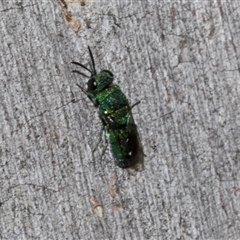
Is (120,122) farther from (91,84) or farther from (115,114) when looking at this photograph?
(91,84)

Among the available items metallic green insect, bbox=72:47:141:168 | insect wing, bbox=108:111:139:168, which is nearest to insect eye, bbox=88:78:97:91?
metallic green insect, bbox=72:47:141:168

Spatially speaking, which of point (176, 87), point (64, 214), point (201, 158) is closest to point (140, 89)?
point (176, 87)

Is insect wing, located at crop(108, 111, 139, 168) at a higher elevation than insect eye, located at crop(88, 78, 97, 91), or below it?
below

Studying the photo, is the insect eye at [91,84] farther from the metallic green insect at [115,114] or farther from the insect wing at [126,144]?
the insect wing at [126,144]

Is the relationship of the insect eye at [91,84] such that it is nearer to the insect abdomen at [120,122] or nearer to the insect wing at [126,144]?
the insect abdomen at [120,122]

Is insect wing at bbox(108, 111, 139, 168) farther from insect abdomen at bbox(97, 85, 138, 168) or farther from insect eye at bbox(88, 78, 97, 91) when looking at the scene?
insect eye at bbox(88, 78, 97, 91)

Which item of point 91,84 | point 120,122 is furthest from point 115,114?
point 91,84

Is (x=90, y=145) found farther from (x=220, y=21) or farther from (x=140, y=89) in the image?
(x=220, y=21)

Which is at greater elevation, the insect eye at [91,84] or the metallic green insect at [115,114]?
the insect eye at [91,84]

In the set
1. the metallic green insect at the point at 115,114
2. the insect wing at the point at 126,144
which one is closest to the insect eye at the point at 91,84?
the metallic green insect at the point at 115,114
